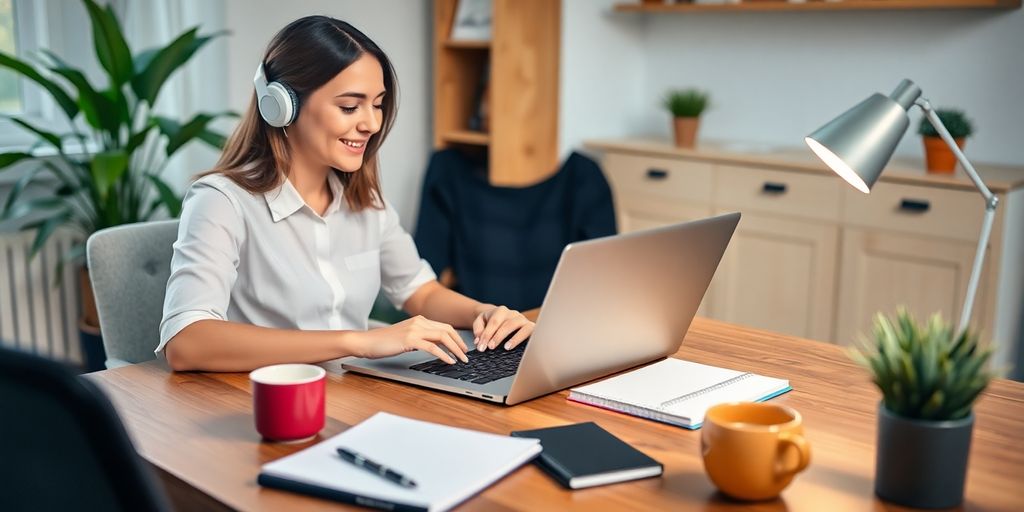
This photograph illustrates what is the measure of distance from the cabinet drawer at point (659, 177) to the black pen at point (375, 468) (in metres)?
2.51

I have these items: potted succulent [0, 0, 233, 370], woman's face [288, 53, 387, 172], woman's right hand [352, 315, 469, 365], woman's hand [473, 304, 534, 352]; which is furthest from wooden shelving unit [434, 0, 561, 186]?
woman's right hand [352, 315, 469, 365]

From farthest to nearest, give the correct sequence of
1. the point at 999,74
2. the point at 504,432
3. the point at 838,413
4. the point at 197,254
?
the point at 999,74
the point at 197,254
the point at 838,413
the point at 504,432

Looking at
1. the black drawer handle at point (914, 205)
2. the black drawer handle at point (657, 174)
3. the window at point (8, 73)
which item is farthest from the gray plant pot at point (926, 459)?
the window at point (8, 73)

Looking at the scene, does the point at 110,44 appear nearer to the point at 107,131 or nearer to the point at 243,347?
the point at 107,131

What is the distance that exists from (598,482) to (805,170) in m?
2.31

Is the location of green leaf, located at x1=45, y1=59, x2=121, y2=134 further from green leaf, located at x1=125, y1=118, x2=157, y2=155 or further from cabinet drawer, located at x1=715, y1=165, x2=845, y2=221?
cabinet drawer, located at x1=715, y1=165, x2=845, y2=221

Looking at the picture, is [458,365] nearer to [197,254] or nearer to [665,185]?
[197,254]

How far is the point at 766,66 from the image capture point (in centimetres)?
368

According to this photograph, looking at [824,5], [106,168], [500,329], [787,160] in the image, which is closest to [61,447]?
[500,329]

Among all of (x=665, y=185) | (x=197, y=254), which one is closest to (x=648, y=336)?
(x=197, y=254)

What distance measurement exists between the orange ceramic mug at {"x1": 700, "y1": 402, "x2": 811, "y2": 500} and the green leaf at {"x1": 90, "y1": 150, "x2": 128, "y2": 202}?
6.91 ft

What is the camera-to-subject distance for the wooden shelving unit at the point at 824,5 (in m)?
3.02

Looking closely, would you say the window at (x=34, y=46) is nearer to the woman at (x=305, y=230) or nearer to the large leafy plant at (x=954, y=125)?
the woman at (x=305, y=230)

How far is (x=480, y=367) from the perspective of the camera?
147 cm
